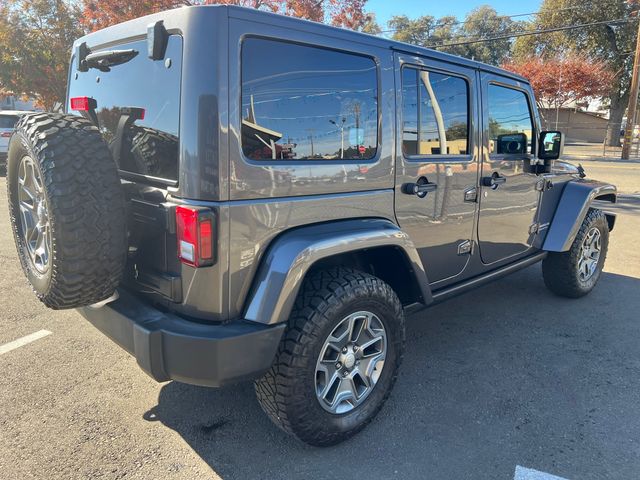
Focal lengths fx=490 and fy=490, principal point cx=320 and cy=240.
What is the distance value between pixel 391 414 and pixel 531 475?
0.78 m

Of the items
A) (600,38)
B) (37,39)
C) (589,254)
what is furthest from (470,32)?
(589,254)

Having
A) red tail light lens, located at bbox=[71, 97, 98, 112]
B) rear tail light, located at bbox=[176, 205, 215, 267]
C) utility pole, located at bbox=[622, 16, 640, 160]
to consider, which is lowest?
rear tail light, located at bbox=[176, 205, 215, 267]

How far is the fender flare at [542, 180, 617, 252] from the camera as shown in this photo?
4242 mm

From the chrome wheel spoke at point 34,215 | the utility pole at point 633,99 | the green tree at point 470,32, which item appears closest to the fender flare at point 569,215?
the chrome wheel spoke at point 34,215

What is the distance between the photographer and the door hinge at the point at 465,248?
11.0 ft

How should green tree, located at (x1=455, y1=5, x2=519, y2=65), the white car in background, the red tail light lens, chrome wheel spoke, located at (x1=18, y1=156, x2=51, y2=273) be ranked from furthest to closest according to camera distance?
1. green tree, located at (x1=455, y1=5, x2=519, y2=65)
2. the white car in background
3. the red tail light lens
4. chrome wheel spoke, located at (x1=18, y1=156, x2=51, y2=273)

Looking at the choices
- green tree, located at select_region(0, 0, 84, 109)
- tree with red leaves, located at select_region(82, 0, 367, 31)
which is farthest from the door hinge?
green tree, located at select_region(0, 0, 84, 109)

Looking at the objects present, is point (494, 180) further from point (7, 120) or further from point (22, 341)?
point (7, 120)

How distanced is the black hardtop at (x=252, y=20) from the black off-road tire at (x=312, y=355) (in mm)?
1182

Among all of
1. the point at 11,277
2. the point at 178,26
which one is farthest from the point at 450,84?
the point at 11,277

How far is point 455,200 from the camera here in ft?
10.4

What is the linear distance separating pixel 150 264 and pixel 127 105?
81cm

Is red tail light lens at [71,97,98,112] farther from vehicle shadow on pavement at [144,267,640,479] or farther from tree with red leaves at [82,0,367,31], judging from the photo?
tree with red leaves at [82,0,367,31]

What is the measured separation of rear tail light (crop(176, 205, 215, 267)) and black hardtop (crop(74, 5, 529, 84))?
792mm
